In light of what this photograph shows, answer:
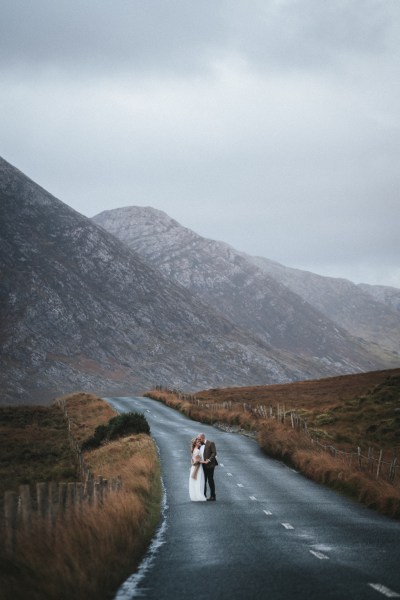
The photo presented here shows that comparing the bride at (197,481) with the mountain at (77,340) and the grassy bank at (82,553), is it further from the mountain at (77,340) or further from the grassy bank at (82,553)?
the mountain at (77,340)

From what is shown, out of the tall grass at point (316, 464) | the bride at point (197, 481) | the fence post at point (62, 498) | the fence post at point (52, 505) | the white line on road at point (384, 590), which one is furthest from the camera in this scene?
the bride at point (197, 481)

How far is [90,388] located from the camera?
144250 millimetres

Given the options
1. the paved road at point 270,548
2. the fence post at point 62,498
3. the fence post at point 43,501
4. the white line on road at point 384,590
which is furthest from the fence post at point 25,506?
the white line on road at point 384,590

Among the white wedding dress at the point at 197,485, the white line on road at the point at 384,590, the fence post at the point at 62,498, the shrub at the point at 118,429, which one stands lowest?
the shrub at the point at 118,429

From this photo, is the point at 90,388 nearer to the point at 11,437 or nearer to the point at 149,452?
the point at 11,437

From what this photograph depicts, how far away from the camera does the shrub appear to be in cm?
4606

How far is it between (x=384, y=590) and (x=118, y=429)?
38.9 m

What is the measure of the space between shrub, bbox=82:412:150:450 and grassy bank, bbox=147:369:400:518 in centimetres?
823

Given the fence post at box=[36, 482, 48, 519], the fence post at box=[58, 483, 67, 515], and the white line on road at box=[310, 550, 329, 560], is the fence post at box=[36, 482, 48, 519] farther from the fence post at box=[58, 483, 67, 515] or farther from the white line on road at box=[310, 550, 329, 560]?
the white line on road at box=[310, 550, 329, 560]

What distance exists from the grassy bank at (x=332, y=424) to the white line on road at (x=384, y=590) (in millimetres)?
9537

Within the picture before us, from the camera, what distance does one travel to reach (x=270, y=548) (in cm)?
1303

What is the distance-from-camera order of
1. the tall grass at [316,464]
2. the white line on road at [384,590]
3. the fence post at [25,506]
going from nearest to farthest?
1. the white line on road at [384,590]
2. the fence post at [25,506]
3. the tall grass at [316,464]

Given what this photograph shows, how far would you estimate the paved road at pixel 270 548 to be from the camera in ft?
31.1

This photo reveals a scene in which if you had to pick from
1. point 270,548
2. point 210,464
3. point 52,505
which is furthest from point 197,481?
point 52,505
